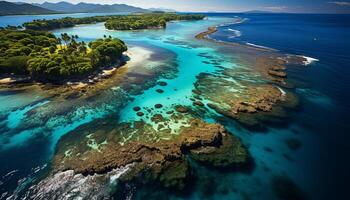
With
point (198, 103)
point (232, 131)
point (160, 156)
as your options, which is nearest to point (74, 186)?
point (160, 156)

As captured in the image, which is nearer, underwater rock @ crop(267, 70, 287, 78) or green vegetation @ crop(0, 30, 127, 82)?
green vegetation @ crop(0, 30, 127, 82)

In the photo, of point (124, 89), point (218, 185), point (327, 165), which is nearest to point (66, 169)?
point (218, 185)

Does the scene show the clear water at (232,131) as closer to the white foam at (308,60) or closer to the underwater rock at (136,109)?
the underwater rock at (136,109)

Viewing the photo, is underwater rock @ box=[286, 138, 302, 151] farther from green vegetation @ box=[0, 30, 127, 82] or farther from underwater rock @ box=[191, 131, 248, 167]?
green vegetation @ box=[0, 30, 127, 82]

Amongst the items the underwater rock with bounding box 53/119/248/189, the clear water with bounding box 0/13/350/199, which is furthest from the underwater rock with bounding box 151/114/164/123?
the underwater rock with bounding box 53/119/248/189

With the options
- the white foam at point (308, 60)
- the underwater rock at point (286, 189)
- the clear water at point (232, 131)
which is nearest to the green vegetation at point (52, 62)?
the clear water at point (232, 131)

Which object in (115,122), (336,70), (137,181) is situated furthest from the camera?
(336,70)

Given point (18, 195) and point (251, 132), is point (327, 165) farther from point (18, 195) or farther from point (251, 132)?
point (18, 195)

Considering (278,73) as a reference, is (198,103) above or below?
below

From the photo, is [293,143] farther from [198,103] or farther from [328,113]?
[198,103]
